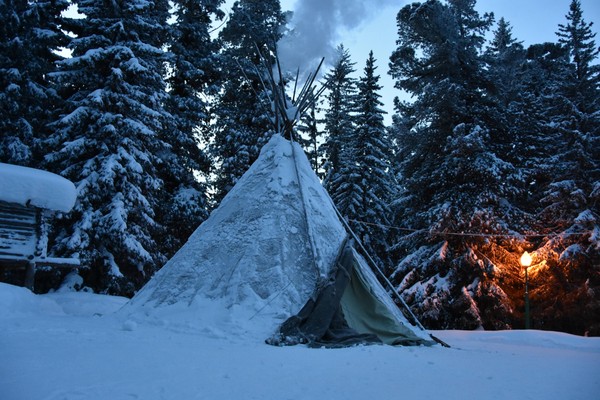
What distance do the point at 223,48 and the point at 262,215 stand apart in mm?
14797

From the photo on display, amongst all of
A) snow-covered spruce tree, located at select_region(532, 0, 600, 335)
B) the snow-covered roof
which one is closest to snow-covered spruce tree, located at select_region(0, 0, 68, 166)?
the snow-covered roof

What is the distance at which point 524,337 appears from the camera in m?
8.55

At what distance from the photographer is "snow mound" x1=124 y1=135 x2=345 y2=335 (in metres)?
5.56

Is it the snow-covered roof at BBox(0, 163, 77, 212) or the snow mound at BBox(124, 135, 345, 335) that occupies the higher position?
the snow-covered roof at BBox(0, 163, 77, 212)

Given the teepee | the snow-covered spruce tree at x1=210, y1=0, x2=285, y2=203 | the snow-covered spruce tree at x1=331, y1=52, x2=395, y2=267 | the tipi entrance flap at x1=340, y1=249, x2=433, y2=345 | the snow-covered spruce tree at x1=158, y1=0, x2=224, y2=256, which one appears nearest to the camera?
the teepee

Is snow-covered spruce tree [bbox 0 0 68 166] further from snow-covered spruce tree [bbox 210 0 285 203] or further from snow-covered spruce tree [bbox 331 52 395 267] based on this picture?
snow-covered spruce tree [bbox 331 52 395 267]

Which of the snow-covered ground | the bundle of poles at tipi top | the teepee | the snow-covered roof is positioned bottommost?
the snow-covered ground

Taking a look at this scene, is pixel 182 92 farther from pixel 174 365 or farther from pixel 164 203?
pixel 174 365

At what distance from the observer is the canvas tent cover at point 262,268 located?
5.52 meters

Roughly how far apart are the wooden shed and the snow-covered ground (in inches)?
116

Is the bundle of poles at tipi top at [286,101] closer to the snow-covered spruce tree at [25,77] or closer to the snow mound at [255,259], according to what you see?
the snow mound at [255,259]

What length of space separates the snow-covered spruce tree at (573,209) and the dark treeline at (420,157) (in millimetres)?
45

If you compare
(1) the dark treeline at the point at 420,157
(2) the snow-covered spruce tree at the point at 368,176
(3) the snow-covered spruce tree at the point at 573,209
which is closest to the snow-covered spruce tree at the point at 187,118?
(1) the dark treeline at the point at 420,157

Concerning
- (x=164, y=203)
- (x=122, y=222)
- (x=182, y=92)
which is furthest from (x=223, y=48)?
(x=122, y=222)
